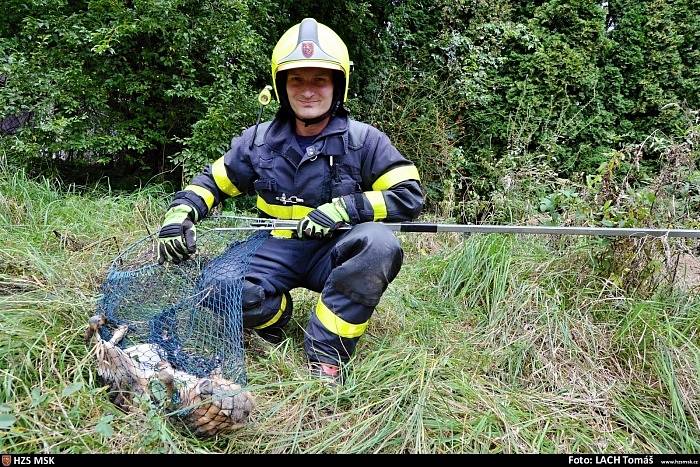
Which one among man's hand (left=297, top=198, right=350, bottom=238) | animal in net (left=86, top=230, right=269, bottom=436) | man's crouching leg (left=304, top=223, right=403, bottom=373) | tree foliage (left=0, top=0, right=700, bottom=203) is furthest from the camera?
tree foliage (left=0, top=0, right=700, bottom=203)

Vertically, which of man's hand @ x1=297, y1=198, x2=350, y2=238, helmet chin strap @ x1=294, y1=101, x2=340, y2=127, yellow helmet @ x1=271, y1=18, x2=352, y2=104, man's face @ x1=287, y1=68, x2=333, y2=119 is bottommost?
man's hand @ x1=297, y1=198, x2=350, y2=238

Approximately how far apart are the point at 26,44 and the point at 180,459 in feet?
12.9

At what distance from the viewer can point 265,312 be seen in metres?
2.46

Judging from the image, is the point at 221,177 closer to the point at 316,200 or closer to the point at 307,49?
the point at 316,200

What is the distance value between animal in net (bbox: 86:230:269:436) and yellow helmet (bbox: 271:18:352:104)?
32.3 inches

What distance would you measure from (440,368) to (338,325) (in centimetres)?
46

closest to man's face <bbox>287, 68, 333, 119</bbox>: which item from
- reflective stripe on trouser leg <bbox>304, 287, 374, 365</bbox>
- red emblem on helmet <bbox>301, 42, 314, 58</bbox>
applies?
red emblem on helmet <bbox>301, 42, 314, 58</bbox>

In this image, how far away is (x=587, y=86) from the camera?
618cm

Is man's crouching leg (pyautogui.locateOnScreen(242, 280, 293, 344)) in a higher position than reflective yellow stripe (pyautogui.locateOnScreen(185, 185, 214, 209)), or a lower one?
lower

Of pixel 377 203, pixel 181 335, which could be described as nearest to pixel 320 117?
pixel 377 203

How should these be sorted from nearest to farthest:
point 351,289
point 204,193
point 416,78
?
point 351,289 → point 204,193 → point 416,78

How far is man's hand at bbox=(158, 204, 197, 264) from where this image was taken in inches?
90.0

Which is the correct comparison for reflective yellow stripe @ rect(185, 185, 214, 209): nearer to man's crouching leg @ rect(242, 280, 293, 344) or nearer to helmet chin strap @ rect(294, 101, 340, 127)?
man's crouching leg @ rect(242, 280, 293, 344)

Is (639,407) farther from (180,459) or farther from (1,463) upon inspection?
(1,463)
